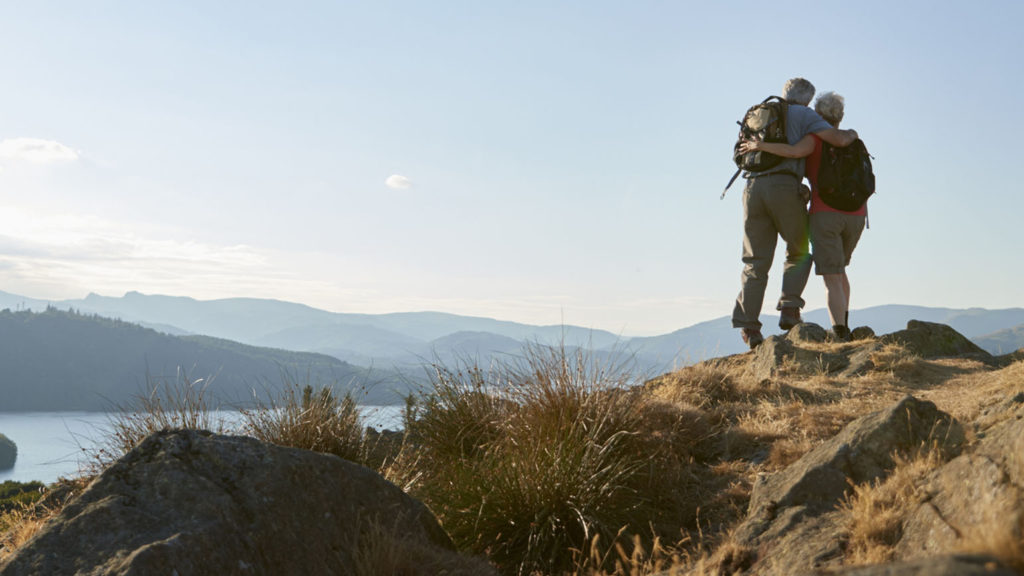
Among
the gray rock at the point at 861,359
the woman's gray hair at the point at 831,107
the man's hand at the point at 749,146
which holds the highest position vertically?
the woman's gray hair at the point at 831,107

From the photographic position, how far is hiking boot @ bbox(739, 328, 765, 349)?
8.22 meters

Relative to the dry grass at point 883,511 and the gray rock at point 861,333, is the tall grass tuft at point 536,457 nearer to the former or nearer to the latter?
the dry grass at point 883,511

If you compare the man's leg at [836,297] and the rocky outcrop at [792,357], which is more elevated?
the man's leg at [836,297]

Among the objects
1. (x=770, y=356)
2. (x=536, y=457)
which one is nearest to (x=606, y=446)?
(x=536, y=457)

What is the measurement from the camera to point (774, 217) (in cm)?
756

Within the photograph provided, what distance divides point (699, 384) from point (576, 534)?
9.45 ft

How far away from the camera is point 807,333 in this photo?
25.2 feet

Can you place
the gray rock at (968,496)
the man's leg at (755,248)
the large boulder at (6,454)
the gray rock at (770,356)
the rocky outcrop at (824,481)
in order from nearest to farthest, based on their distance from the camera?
the gray rock at (968,496) < the rocky outcrop at (824,481) < the gray rock at (770,356) < the man's leg at (755,248) < the large boulder at (6,454)

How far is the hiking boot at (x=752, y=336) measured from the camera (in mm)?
8219

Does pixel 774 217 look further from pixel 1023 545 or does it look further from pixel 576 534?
pixel 1023 545

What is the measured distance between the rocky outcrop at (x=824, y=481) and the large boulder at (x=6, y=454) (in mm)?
128071

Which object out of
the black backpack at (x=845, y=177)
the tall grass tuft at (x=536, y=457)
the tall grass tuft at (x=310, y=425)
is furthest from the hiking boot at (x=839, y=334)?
the tall grass tuft at (x=310, y=425)

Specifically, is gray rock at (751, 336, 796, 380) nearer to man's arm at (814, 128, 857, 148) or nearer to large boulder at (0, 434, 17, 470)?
man's arm at (814, 128, 857, 148)

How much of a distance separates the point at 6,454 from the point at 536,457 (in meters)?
129
